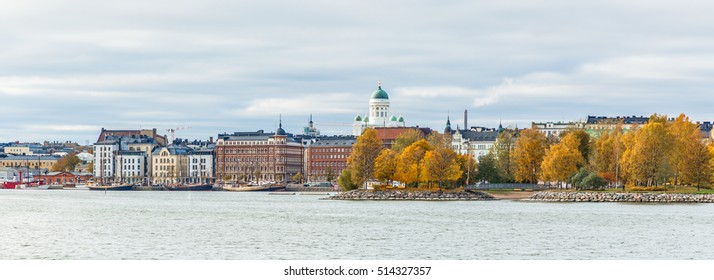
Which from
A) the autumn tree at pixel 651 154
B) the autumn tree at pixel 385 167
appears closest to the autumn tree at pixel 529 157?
the autumn tree at pixel 385 167

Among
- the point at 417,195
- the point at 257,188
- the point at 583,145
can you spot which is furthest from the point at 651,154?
the point at 257,188

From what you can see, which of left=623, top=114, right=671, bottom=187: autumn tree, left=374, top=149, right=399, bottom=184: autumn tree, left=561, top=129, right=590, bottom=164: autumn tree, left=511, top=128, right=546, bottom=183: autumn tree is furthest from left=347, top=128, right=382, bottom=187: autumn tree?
left=623, top=114, right=671, bottom=187: autumn tree

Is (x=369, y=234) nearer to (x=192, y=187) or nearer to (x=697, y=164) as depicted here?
(x=697, y=164)

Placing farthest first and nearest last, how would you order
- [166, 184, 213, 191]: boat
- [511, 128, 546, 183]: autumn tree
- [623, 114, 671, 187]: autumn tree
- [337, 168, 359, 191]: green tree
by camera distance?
[166, 184, 213, 191]: boat
[337, 168, 359, 191]: green tree
[511, 128, 546, 183]: autumn tree
[623, 114, 671, 187]: autumn tree

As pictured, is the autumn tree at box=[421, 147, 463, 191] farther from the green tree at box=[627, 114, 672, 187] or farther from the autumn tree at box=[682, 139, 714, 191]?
the autumn tree at box=[682, 139, 714, 191]

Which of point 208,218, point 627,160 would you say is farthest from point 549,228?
point 627,160

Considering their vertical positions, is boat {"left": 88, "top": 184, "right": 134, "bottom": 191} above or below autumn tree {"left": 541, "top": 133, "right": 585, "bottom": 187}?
below

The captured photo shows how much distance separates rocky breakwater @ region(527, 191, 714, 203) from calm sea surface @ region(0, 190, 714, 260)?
33.8 feet

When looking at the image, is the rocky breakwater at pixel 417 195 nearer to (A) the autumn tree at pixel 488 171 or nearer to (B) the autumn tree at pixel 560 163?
(B) the autumn tree at pixel 560 163

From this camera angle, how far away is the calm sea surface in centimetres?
4594

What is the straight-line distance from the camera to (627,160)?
312 ft

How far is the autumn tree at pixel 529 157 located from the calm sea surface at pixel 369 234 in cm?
3114
